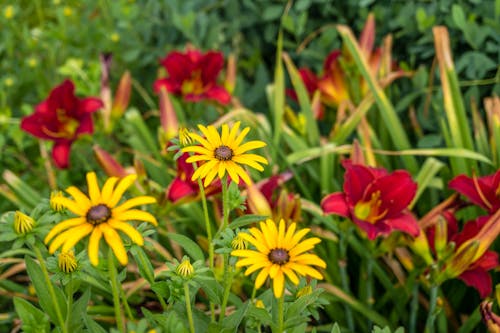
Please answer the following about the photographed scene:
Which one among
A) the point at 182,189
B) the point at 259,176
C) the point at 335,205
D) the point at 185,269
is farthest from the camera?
the point at 259,176

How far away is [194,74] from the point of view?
1411mm

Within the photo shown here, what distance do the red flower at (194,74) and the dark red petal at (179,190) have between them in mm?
333

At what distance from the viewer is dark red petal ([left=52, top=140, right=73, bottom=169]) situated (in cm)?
128

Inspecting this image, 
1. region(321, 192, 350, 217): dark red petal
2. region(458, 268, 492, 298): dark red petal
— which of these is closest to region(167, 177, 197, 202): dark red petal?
region(321, 192, 350, 217): dark red petal

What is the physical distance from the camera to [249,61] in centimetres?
179

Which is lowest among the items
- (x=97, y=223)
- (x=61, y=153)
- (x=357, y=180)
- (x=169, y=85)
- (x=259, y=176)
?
(x=97, y=223)

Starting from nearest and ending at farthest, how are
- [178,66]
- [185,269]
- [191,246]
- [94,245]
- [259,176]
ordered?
1. [94,245]
2. [185,269]
3. [191,246]
4. [259,176]
5. [178,66]

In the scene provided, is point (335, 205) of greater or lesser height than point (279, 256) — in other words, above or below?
above

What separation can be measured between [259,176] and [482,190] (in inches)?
16.6

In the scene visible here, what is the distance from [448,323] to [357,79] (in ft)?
1.88

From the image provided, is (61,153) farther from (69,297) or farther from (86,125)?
(69,297)

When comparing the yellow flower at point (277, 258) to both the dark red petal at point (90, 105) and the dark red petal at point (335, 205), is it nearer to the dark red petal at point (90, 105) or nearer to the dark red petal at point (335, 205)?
the dark red petal at point (335, 205)

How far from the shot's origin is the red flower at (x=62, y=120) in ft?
4.22

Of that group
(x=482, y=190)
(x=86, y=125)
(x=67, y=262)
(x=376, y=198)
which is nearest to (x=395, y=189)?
(x=376, y=198)
